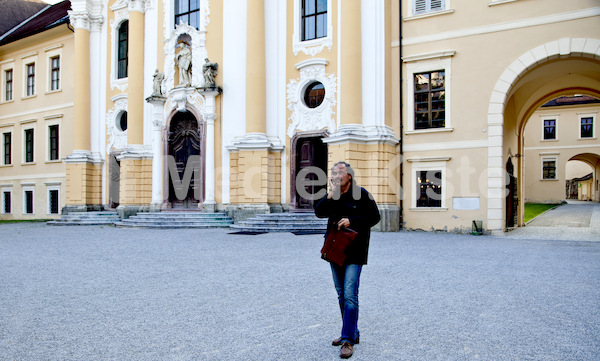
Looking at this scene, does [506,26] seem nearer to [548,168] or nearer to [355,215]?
[355,215]

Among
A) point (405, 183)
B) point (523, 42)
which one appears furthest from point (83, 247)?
point (523, 42)

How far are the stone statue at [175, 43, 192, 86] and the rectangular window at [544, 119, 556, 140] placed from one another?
117 feet

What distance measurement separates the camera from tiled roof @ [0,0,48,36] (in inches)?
1422

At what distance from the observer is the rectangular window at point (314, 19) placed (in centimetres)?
1938

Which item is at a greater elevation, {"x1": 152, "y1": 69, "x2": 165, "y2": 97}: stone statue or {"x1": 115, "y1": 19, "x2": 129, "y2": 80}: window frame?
{"x1": 115, "y1": 19, "x2": 129, "y2": 80}: window frame

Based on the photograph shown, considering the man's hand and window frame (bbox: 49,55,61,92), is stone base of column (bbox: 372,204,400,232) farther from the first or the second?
window frame (bbox: 49,55,61,92)

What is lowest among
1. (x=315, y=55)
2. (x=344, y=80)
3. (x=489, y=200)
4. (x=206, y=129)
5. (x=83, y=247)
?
(x=83, y=247)

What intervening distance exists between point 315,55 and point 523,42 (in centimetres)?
737

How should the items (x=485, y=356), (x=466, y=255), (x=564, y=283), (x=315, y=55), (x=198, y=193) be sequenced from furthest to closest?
(x=198, y=193) → (x=315, y=55) → (x=466, y=255) → (x=564, y=283) → (x=485, y=356)

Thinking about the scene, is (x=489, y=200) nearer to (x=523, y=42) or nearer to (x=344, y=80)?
(x=523, y=42)

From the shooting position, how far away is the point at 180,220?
19000 mm

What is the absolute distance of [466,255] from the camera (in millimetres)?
10992

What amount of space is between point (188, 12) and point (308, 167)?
29.3 feet

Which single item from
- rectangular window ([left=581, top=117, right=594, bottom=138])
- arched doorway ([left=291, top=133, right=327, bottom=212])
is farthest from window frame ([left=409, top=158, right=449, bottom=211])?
rectangular window ([left=581, top=117, right=594, bottom=138])
